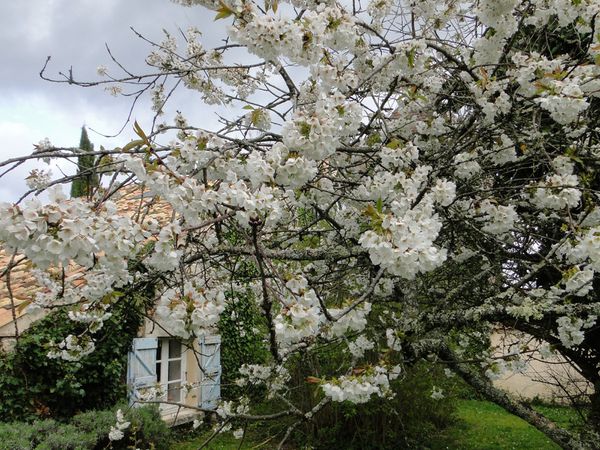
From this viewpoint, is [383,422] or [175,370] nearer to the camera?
[383,422]

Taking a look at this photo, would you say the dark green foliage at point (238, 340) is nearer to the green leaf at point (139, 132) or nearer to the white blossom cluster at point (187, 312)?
the white blossom cluster at point (187, 312)

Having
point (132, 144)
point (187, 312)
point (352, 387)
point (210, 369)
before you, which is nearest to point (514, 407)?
point (352, 387)

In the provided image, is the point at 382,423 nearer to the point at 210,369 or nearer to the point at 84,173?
the point at 210,369

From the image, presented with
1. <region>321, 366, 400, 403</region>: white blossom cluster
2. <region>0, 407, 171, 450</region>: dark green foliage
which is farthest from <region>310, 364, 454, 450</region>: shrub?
<region>321, 366, 400, 403</region>: white blossom cluster

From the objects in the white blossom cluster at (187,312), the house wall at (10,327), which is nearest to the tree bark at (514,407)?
the white blossom cluster at (187,312)

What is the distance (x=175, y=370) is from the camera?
7902 millimetres

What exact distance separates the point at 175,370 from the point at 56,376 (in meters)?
2.40

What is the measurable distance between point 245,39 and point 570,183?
1.77m

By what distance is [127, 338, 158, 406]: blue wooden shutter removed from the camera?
6512 mm

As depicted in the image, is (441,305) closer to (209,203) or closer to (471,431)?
(209,203)

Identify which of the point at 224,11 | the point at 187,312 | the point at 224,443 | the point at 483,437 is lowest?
the point at 483,437

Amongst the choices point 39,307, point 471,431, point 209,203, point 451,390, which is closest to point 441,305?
point 209,203

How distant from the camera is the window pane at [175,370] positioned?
7859mm

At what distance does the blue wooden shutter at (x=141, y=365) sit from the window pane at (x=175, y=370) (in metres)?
1.03
